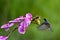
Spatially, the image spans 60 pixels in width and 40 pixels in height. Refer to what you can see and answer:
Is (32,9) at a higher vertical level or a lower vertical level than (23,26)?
higher

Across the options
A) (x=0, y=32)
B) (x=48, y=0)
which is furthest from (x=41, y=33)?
(x=0, y=32)

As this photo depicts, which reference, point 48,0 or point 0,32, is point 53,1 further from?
point 0,32

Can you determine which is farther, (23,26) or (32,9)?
(32,9)

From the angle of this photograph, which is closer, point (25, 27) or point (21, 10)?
point (25, 27)

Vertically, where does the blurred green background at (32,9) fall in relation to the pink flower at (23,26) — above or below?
above

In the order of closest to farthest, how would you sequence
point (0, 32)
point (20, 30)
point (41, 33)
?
point (20, 30)
point (0, 32)
point (41, 33)

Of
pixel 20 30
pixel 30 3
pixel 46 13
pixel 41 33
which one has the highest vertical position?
pixel 30 3

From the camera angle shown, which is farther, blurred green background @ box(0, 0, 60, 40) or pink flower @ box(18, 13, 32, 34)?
blurred green background @ box(0, 0, 60, 40)

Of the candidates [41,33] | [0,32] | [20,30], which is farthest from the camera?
[41,33]

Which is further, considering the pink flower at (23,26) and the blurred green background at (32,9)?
the blurred green background at (32,9)

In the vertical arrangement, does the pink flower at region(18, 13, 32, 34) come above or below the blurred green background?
below

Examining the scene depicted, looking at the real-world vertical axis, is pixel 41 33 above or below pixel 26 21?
above
